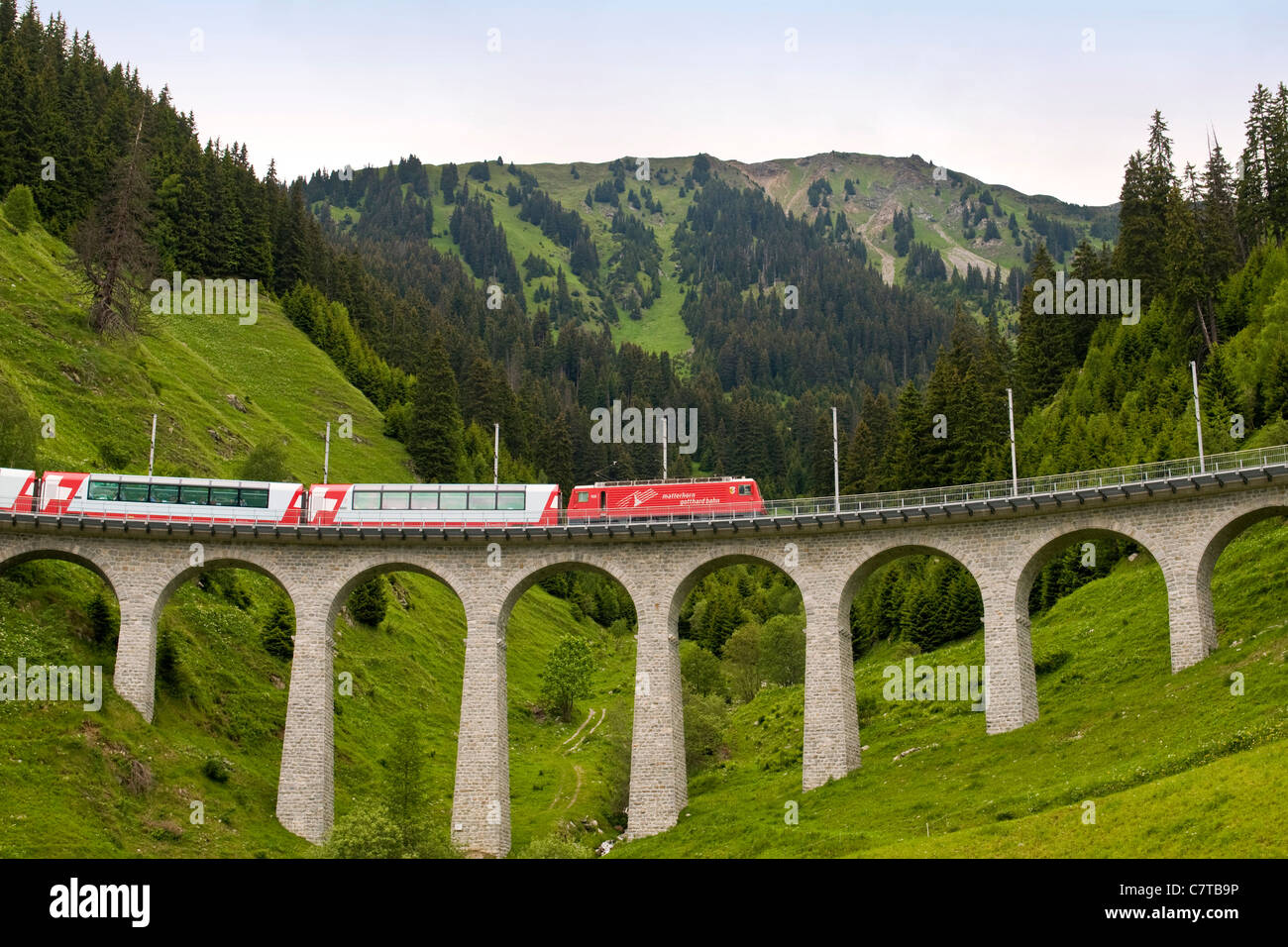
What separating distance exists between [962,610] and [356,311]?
373ft

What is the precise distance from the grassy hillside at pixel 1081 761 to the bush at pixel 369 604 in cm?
2688

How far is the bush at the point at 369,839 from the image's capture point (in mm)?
54062

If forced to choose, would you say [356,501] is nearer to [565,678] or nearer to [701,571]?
[701,571]

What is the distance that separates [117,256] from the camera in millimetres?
110312

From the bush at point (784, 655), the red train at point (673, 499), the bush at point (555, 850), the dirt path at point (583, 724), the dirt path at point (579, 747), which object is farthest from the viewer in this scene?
the bush at point (784, 655)

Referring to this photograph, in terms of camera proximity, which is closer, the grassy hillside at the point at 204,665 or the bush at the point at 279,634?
the grassy hillside at the point at 204,665

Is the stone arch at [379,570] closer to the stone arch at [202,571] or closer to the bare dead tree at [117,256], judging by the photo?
the stone arch at [202,571]

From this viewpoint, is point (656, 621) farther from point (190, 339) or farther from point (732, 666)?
point (190, 339)

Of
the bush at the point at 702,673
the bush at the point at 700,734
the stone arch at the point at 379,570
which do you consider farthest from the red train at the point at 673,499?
the bush at the point at 702,673

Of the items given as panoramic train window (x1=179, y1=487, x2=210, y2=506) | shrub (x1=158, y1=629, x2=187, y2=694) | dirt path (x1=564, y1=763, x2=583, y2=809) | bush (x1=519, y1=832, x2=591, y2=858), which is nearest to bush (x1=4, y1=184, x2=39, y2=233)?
panoramic train window (x1=179, y1=487, x2=210, y2=506)

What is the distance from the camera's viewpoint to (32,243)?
12106 centimetres

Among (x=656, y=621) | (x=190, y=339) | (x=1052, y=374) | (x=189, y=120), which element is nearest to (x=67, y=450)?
(x=656, y=621)

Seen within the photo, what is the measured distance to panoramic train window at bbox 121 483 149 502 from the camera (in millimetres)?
70062

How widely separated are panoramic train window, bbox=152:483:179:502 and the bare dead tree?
42.1m
